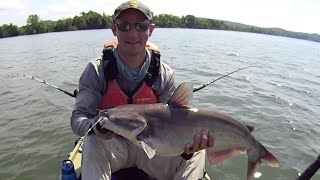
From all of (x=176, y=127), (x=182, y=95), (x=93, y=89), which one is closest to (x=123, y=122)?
(x=176, y=127)

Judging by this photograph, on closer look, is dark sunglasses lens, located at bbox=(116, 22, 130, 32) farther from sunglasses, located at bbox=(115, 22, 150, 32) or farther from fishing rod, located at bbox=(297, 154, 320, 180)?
fishing rod, located at bbox=(297, 154, 320, 180)

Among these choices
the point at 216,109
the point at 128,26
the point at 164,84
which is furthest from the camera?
the point at 216,109

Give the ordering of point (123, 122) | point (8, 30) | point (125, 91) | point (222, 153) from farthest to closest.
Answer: point (8, 30) < point (125, 91) < point (222, 153) < point (123, 122)

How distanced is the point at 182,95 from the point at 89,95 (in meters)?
1.22

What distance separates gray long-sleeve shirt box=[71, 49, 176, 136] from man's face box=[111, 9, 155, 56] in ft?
1.36

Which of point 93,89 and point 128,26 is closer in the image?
point 128,26

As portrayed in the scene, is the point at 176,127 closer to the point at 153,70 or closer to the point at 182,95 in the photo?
the point at 182,95

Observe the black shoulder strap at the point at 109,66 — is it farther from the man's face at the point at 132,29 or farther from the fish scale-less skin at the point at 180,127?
the fish scale-less skin at the point at 180,127

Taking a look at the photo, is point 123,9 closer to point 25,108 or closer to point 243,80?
point 25,108

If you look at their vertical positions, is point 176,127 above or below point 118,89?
below

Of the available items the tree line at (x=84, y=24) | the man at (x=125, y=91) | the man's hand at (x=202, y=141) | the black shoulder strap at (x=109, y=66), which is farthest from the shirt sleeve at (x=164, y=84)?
the tree line at (x=84, y=24)

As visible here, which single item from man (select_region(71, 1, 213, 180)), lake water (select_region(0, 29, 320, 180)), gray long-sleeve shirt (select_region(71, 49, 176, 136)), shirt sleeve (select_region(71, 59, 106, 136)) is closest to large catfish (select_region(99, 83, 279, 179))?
man (select_region(71, 1, 213, 180))

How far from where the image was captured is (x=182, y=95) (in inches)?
140

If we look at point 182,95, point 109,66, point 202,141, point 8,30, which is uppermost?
point 109,66
